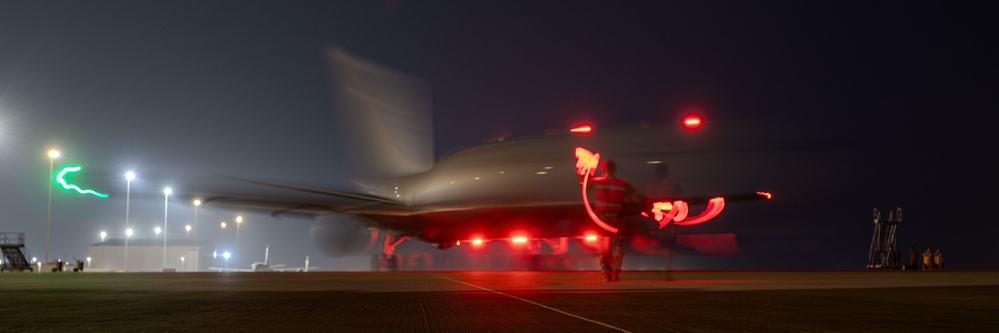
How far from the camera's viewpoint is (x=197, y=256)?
64438mm

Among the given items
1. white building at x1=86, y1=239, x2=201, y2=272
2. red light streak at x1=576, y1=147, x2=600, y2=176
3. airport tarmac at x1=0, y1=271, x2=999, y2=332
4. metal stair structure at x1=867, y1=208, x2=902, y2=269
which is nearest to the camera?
airport tarmac at x1=0, y1=271, x2=999, y2=332

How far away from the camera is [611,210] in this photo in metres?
11.8

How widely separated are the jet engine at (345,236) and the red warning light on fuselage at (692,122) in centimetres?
925

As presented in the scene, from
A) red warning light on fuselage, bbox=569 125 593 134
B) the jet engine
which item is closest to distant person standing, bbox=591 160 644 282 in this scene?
red warning light on fuselage, bbox=569 125 593 134

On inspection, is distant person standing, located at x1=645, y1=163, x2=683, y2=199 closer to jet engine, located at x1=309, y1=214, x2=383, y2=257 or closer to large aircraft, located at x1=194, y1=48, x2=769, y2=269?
large aircraft, located at x1=194, y1=48, x2=769, y2=269

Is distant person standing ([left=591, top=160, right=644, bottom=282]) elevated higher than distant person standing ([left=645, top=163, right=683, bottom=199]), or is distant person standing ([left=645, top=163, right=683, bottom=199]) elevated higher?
distant person standing ([left=645, top=163, right=683, bottom=199])

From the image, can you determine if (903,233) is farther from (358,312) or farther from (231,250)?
(231,250)

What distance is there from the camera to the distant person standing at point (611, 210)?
11.8 m

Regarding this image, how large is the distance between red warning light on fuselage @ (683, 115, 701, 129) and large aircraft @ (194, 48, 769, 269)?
0.23 m

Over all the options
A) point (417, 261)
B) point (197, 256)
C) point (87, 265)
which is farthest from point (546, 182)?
point (87, 265)

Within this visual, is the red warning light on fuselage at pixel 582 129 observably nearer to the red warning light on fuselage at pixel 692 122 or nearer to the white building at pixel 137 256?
the red warning light on fuselage at pixel 692 122

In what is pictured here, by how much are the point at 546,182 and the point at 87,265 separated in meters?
60.4

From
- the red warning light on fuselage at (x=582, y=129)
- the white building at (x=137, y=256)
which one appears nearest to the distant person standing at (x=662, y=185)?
the red warning light on fuselage at (x=582, y=129)

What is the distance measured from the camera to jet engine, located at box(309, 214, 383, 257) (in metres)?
25.8
